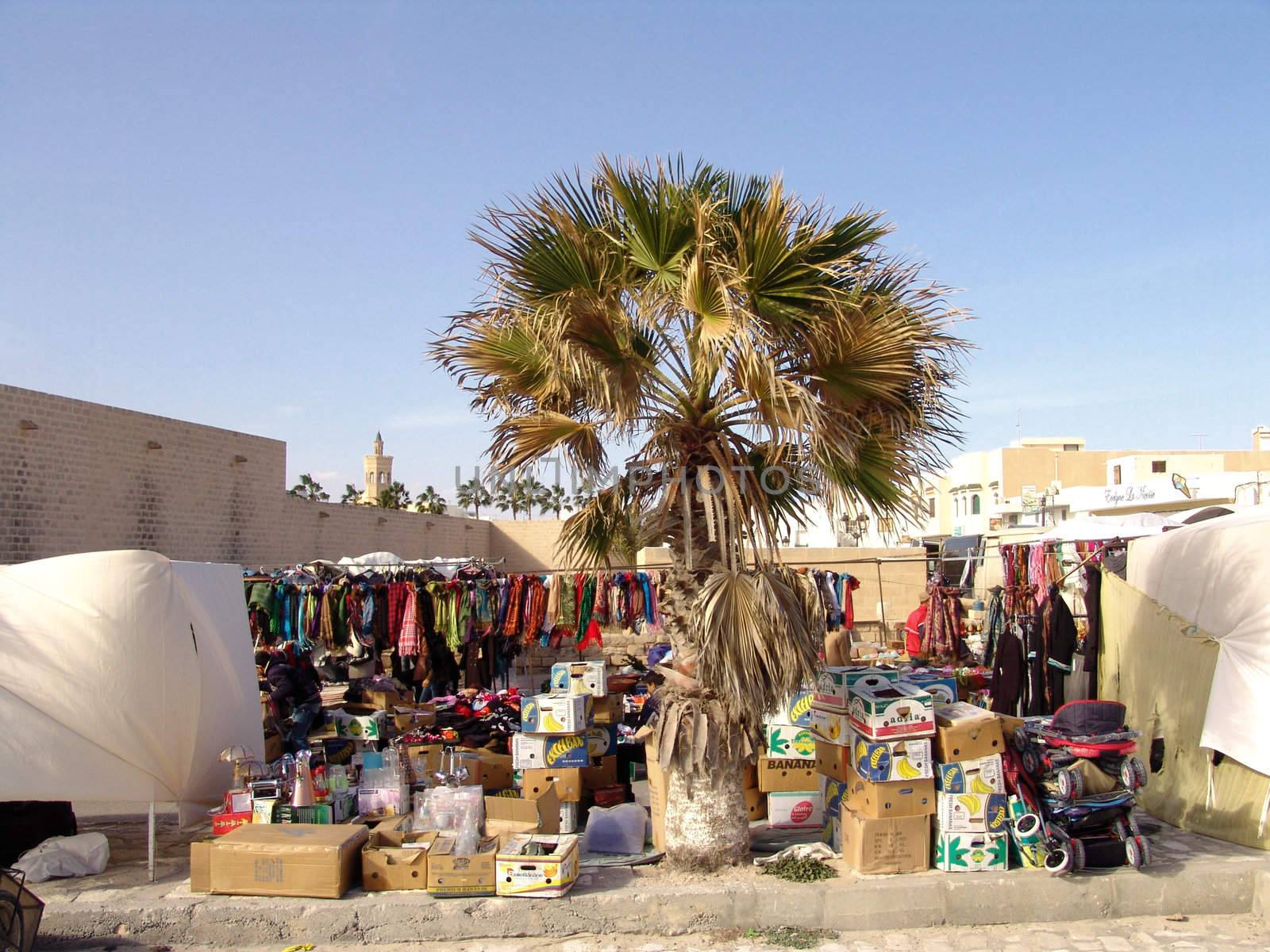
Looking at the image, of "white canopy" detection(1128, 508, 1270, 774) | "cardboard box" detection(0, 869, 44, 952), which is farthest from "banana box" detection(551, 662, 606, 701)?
"white canopy" detection(1128, 508, 1270, 774)

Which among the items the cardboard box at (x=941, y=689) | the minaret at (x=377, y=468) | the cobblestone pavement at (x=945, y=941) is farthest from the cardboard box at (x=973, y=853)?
the minaret at (x=377, y=468)

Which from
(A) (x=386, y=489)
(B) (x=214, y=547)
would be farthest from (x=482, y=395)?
(A) (x=386, y=489)

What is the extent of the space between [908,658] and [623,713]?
16.0 feet

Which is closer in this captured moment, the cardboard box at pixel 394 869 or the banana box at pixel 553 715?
the cardboard box at pixel 394 869

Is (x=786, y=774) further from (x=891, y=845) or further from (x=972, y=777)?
(x=972, y=777)

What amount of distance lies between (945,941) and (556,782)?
2951mm

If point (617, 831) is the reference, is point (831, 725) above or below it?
above

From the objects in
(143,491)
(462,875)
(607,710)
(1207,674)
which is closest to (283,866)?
(462,875)

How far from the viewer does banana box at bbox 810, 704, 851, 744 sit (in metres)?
6.33

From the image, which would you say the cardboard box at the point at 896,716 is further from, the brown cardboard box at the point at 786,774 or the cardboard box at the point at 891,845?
the brown cardboard box at the point at 786,774

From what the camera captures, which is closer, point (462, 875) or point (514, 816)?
point (462, 875)

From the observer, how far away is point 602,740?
7.88m

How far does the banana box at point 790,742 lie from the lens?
724 centimetres

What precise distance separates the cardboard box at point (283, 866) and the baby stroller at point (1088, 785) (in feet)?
14.2
